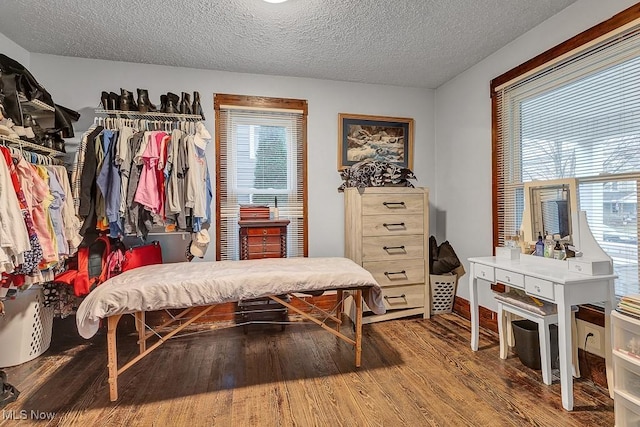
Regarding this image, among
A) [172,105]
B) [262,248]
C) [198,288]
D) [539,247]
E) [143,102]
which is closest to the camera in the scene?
[198,288]

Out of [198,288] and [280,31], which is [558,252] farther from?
[280,31]

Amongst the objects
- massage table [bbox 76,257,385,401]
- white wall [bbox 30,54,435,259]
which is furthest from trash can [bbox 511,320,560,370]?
white wall [bbox 30,54,435,259]

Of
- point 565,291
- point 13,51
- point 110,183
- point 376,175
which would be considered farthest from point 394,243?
point 13,51

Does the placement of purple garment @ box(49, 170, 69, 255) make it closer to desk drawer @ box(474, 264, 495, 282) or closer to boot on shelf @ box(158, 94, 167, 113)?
boot on shelf @ box(158, 94, 167, 113)

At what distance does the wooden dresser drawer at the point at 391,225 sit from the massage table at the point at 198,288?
0.77 m

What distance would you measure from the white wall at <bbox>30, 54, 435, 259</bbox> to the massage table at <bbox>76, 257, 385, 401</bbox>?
1165mm

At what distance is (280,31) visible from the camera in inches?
100.0

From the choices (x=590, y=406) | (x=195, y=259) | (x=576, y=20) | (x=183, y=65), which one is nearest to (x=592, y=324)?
(x=590, y=406)

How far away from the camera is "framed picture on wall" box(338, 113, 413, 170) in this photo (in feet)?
11.9

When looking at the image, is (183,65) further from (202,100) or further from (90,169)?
(90,169)

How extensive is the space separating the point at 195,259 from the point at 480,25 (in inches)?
128

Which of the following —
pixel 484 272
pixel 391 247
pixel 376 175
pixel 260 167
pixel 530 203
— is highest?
pixel 260 167

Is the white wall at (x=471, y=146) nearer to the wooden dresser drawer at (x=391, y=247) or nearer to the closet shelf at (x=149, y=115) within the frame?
the wooden dresser drawer at (x=391, y=247)

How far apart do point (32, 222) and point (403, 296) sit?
3003 mm
